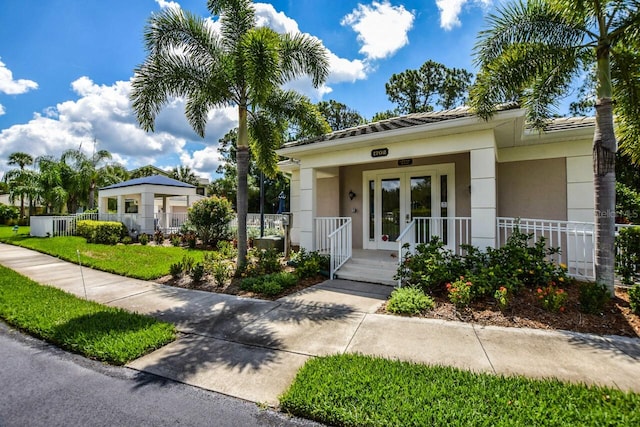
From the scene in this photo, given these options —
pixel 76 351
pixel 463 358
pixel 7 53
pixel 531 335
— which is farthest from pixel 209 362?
pixel 7 53

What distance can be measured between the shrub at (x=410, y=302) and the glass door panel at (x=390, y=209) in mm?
3854

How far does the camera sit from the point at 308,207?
872 centimetres

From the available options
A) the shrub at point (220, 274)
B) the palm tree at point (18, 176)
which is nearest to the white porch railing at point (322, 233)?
the shrub at point (220, 274)

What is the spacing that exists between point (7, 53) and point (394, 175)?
14.0m

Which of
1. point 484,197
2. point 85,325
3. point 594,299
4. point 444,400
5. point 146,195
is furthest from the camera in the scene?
point 146,195

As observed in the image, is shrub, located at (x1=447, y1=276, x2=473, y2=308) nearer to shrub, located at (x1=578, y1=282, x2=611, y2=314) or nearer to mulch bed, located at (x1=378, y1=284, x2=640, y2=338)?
mulch bed, located at (x1=378, y1=284, x2=640, y2=338)

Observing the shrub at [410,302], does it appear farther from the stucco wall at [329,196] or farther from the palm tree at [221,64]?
the stucco wall at [329,196]

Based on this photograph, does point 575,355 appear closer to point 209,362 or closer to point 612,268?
point 612,268

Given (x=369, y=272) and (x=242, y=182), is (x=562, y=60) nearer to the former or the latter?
(x=369, y=272)

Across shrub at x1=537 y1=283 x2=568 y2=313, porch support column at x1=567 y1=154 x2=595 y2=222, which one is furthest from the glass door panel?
shrub at x1=537 y1=283 x2=568 y2=313

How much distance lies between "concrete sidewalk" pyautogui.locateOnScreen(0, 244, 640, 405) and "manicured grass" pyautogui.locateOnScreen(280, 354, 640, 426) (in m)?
0.33

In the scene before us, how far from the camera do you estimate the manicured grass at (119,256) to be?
27.6ft

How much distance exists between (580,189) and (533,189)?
0.97 meters

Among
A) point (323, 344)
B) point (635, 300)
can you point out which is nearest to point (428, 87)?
point (635, 300)
